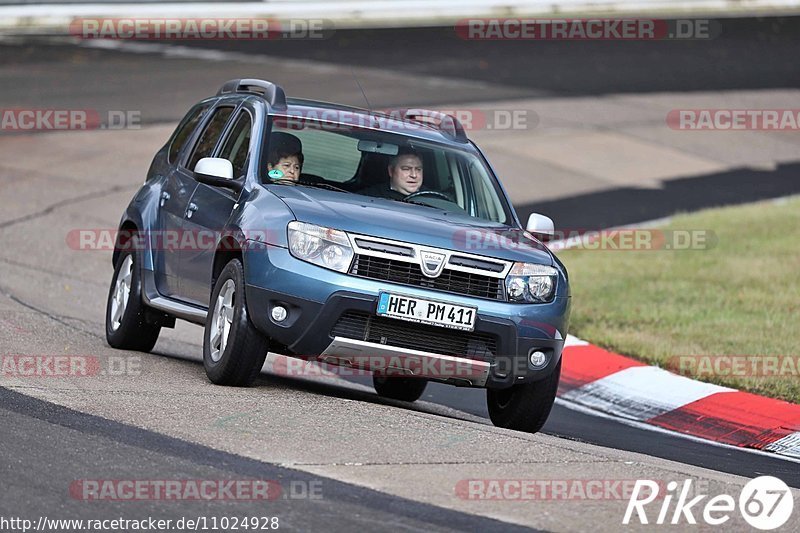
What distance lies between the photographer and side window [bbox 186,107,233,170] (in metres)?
10.2

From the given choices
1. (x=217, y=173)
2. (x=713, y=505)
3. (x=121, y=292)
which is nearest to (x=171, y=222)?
(x=121, y=292)

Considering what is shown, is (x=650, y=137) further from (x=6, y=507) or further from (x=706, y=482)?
(x=6, y=507)

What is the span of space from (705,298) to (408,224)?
578 centimetres

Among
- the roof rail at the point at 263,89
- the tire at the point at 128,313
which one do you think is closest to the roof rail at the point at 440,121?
the roof rail at the point at 263,89

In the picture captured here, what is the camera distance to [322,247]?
8.34 meters

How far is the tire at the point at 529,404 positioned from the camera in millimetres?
8945

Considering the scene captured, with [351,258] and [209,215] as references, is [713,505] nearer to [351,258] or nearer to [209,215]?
[351,258]

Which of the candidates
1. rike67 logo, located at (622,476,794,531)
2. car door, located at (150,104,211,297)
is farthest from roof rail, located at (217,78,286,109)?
rike67 logo, located at (622,476,794,531)

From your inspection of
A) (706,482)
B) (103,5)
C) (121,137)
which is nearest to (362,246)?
(706,482)

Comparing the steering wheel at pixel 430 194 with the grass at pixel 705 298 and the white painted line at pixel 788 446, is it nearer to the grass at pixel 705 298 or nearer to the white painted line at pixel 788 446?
the white painted line at pixel 788 446

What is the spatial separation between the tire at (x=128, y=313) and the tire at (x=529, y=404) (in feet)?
8.60

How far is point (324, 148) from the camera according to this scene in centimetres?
958

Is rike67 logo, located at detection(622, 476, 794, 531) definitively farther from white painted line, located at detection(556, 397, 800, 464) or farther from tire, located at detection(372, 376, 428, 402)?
tire, located at detection(372, 376, 428, 402)

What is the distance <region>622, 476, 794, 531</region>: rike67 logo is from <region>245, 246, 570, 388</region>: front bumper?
5.43 feet
